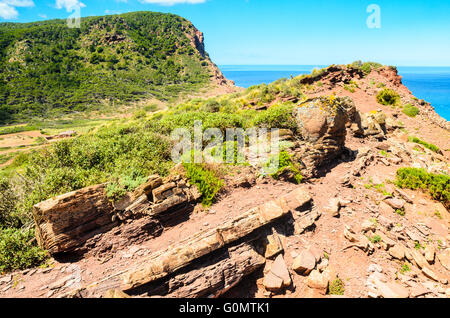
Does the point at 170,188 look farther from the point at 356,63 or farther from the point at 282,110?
the point at 356,63

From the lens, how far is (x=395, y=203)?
8.76m

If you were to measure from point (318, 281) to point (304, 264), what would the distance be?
0.51 m

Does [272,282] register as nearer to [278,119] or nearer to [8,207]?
[278,119]

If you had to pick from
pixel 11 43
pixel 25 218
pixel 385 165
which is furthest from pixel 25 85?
pixel 385 165

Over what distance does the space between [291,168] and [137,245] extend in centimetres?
643

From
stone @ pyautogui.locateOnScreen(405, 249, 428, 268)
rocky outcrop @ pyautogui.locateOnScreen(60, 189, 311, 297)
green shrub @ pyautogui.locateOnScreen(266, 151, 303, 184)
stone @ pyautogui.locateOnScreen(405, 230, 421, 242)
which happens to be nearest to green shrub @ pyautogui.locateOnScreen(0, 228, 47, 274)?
rocky outcrop @ pyautogui.locateOnScreen(60, 189, 311, 297)

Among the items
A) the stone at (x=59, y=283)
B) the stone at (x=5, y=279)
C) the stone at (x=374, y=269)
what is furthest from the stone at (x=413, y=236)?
the stone at (x=5, y=279)

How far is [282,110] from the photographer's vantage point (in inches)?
448

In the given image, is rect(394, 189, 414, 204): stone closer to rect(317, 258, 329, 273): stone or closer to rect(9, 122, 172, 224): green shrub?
rect(317, 258, 329, 273): stone

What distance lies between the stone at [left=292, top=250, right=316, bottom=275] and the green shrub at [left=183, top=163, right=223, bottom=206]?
3.19 meters

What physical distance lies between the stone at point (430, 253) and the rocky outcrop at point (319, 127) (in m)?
4.53

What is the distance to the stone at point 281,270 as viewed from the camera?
5820 millimetres

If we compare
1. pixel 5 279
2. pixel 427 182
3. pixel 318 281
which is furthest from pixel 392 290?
pixel 5 279

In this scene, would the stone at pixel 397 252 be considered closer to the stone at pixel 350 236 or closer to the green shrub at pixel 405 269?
the green shrub at pixel 405 269
